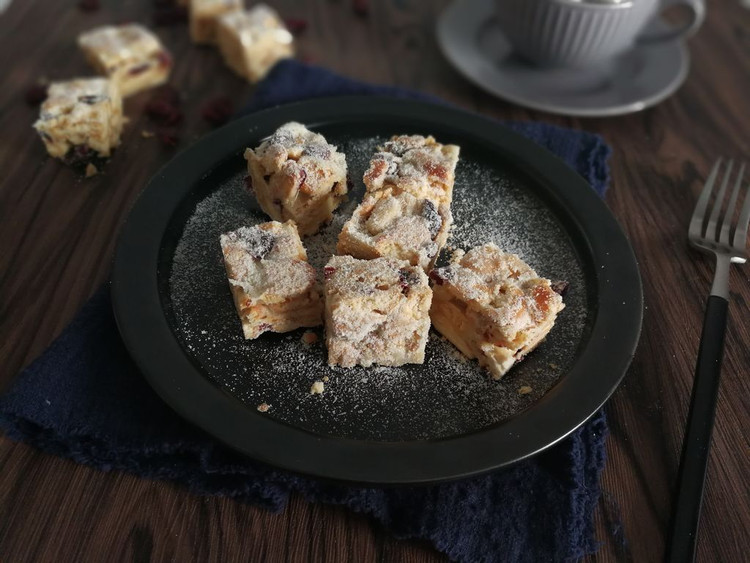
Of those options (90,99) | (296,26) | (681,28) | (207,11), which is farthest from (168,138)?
(681,28)

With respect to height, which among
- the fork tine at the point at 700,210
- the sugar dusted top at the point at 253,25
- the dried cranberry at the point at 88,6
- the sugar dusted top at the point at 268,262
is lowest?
the fork tine at the point at 700,210

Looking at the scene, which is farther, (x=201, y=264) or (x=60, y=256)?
(x=60, y=256)

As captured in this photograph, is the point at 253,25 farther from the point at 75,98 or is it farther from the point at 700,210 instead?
the point at 700,210

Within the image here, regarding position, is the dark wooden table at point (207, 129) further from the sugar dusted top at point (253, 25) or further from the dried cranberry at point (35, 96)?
the sugar dusted top at point (253, 25)

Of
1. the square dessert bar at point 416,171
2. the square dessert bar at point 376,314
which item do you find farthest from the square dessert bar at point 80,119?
the square dessert bar at point 376,314

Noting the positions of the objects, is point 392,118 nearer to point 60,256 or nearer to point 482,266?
point 482,266

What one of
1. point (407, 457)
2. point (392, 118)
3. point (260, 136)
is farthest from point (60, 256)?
point (407, 457)

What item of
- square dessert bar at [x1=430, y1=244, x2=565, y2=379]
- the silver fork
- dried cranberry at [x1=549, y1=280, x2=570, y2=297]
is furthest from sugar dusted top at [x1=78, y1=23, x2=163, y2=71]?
the silver fork
